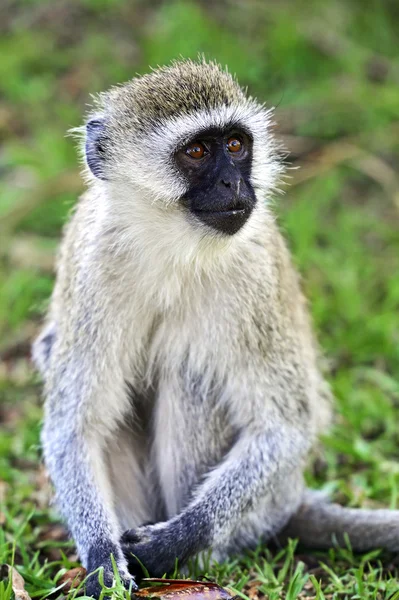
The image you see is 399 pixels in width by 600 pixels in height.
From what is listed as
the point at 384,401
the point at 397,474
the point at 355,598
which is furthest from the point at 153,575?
the point at 384,401

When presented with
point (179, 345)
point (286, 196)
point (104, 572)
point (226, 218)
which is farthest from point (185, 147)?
point (286, 196)

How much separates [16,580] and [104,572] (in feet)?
1.47

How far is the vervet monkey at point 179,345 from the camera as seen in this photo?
457cm

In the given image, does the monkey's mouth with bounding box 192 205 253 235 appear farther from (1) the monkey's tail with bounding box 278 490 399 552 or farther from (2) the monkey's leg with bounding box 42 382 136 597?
(1) the monkey's tail with bounding box 278 490 399 552

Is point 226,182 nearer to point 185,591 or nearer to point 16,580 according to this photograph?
point 185,591

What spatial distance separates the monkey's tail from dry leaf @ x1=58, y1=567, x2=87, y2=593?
1.20 m

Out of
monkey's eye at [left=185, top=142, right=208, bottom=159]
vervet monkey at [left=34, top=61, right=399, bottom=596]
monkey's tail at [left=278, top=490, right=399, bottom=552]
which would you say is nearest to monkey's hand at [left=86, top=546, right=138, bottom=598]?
vervet monkey at [left=34, top=61, right=399, bottom=596]

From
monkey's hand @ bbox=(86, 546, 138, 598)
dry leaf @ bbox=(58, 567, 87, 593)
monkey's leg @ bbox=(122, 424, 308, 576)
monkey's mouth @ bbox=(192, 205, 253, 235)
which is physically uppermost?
monkey's mouth @ bbox=(192, 205, 253, 235)

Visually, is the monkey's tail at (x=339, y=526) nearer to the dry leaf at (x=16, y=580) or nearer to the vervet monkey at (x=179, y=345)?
the vervet monkey at (x=179, y=345)

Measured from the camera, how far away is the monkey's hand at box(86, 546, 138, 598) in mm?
4343

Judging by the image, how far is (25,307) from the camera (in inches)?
307

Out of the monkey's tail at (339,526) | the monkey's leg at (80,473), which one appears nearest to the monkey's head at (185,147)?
the monkey's leg at (80,473)

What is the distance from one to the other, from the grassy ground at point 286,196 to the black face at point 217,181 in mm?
1342

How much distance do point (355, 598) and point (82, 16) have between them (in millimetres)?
8600
